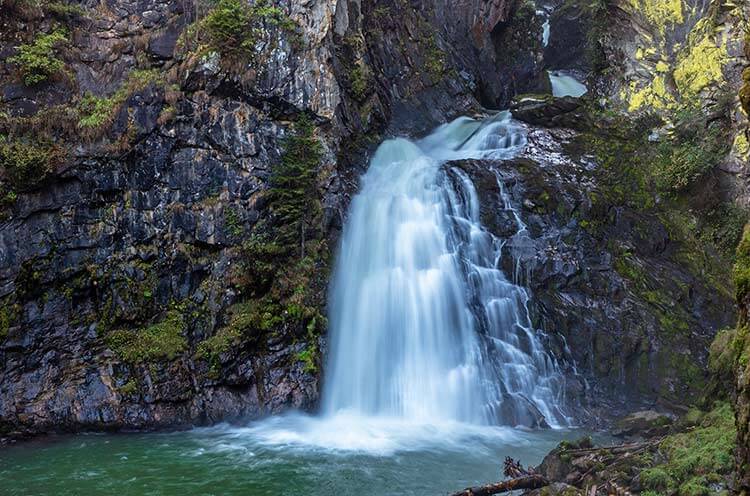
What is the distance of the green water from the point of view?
7.38 metres

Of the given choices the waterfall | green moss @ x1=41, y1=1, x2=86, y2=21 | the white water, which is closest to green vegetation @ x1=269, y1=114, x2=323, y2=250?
the waterfall

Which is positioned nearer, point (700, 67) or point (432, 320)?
point (432, 320)

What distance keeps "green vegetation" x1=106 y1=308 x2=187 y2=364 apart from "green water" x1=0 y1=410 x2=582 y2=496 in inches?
65.6

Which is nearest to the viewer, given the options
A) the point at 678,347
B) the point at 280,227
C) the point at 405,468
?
the point at 405,468

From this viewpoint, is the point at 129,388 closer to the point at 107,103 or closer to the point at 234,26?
the point at 107,103

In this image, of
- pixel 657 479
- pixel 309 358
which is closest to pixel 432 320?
pixel 309 358

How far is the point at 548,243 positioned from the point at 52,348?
11803mm

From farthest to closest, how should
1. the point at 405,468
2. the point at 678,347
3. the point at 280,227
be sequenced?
1. the point at 280,227
2. the point at 678,347
3. the point at 405,468

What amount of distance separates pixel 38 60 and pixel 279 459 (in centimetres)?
1116

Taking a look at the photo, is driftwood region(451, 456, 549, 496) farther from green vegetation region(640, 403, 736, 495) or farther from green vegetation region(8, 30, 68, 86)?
green vegetation region(8, 30, 68, 86)

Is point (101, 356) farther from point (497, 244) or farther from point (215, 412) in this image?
point (497, 244)

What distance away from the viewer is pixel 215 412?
10.6 metres

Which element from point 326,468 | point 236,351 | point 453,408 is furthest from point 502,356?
point 236,351

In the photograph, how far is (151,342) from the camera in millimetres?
11039
